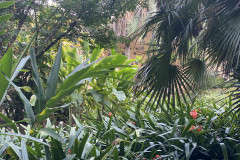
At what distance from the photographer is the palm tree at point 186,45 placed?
2.74 m

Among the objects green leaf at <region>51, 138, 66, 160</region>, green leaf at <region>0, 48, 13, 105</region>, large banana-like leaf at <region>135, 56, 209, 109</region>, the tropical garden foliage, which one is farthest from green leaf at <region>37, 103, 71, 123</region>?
large banana-like leaf at <region>135, 56, 209, 109</region>

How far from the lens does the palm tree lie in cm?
274

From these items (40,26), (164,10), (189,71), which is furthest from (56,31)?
(189,71)

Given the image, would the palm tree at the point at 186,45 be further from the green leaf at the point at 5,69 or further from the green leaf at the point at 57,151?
the green leaf at the point at 5,69

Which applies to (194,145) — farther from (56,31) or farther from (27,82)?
(27,82)

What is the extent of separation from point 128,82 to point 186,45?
5.09 feet

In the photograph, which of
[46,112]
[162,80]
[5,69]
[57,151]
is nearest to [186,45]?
[162,80]

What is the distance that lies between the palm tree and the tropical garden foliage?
0.01 m

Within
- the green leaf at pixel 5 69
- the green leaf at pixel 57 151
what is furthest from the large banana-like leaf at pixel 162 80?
the green leaf at pixel 5 69

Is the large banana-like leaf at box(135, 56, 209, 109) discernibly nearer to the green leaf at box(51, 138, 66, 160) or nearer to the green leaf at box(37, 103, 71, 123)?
the green leaf at box(51, 138, 66, 160)

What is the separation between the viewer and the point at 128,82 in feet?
5.80

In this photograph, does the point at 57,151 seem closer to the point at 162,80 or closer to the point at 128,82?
the point at 128,82

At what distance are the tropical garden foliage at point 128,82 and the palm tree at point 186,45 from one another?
1cm

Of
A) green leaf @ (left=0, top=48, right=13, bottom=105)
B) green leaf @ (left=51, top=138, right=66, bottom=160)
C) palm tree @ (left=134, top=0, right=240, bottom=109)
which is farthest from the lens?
palm tree @ (left=134, top=0, right=240, bottom=109)
